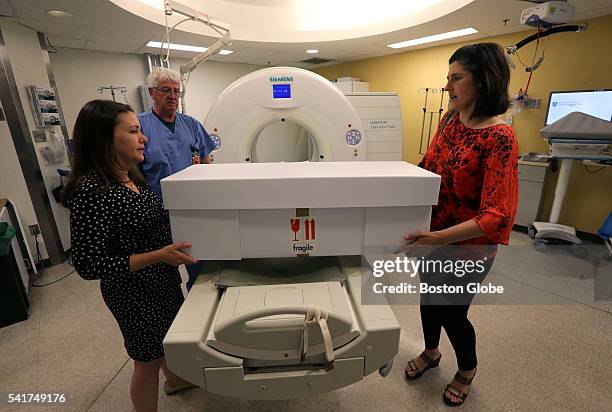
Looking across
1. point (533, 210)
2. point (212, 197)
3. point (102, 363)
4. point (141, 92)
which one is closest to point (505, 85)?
point (212, 197)

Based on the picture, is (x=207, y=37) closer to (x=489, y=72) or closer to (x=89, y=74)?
(x=89, y=74)

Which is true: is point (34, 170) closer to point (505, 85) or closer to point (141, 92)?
point (141, 92)

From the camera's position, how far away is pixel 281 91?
1421 millimetres

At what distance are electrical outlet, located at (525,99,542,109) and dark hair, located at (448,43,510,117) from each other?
3043 millimetres

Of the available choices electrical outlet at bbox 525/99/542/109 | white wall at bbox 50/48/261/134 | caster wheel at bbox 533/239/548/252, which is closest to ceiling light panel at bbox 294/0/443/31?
electrical outlet at bbox 525/99/542/109

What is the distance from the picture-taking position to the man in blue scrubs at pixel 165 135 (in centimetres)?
134

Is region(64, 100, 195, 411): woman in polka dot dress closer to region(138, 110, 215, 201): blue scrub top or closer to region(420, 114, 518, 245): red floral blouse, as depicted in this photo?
region(138, 110, 215, 201): blue scrub top

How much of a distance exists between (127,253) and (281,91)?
0.93m

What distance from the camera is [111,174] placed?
0.84 metres

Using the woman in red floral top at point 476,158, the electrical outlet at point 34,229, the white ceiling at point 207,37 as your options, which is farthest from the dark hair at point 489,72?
the electrical outlet at point 34,229

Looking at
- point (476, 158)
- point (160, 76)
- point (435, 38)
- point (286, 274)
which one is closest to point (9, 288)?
point (160, 76)

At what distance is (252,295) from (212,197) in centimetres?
25

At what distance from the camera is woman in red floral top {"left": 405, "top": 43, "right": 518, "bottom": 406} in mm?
860

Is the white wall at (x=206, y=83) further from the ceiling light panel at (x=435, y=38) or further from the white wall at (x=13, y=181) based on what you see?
the white wall at (x=13, y=181)
